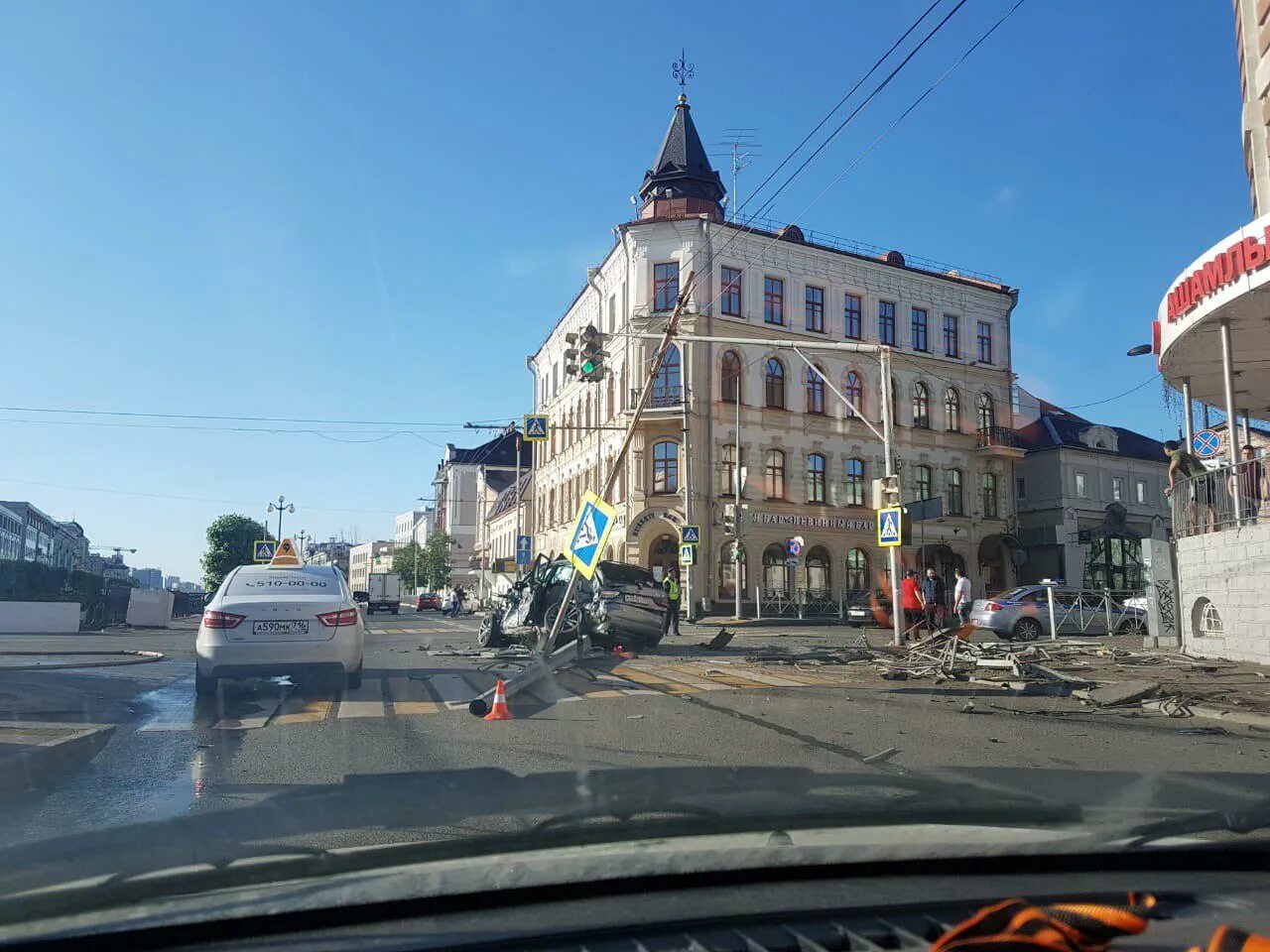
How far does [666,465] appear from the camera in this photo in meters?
40.0

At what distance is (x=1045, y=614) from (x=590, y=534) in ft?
51.3

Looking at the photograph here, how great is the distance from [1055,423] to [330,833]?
176 feet

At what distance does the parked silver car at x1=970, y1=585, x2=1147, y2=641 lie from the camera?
75.8 feet

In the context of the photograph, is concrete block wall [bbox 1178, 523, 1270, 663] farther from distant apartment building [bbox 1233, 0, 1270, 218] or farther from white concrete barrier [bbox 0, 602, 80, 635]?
white concrete barrier [bbox 0, 602, 80, 635]

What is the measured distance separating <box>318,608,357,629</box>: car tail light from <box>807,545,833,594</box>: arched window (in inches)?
1268

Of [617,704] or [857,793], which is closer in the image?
[857,793]

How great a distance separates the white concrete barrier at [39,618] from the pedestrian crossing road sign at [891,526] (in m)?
23.1

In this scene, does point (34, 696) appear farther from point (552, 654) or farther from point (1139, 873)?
point (1139, 873)

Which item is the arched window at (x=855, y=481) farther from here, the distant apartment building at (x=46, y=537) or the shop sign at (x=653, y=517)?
the distant apartment building at (x=46, y=537)

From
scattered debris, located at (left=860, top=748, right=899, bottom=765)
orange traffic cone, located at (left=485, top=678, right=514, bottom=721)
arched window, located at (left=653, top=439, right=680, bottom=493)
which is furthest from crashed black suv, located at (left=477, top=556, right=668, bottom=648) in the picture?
arched window, located at (left=653, top=439, right=680, bottom=493)

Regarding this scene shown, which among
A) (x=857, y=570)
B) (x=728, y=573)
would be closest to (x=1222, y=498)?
(x=728, y=573)

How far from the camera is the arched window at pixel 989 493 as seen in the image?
154 feet

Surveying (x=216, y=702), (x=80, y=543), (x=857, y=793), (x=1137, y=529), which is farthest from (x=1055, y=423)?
(x=80, y=543)

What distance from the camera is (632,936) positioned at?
2.24 m
